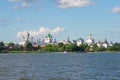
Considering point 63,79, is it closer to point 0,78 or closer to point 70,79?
point 70,79

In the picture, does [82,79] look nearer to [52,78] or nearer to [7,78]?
[52,78]

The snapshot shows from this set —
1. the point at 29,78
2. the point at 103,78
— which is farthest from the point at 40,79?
the point at 103,78

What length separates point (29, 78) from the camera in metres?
51.1

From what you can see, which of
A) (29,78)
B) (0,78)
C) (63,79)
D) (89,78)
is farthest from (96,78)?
(0,78)

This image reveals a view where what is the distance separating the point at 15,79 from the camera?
4984 cm

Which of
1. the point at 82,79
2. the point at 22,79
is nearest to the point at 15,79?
the point at 22,79

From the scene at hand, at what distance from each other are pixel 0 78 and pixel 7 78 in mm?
904

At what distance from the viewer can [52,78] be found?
51.4 meters

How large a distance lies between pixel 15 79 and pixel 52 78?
4635 mm

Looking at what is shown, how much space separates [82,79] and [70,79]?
5.18 ft

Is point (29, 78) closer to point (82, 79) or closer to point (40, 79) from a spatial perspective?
point (40, 79)

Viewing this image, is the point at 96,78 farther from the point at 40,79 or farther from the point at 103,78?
the point at 40,79

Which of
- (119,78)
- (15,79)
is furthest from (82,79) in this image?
(15,79)

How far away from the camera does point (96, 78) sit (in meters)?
52.2
